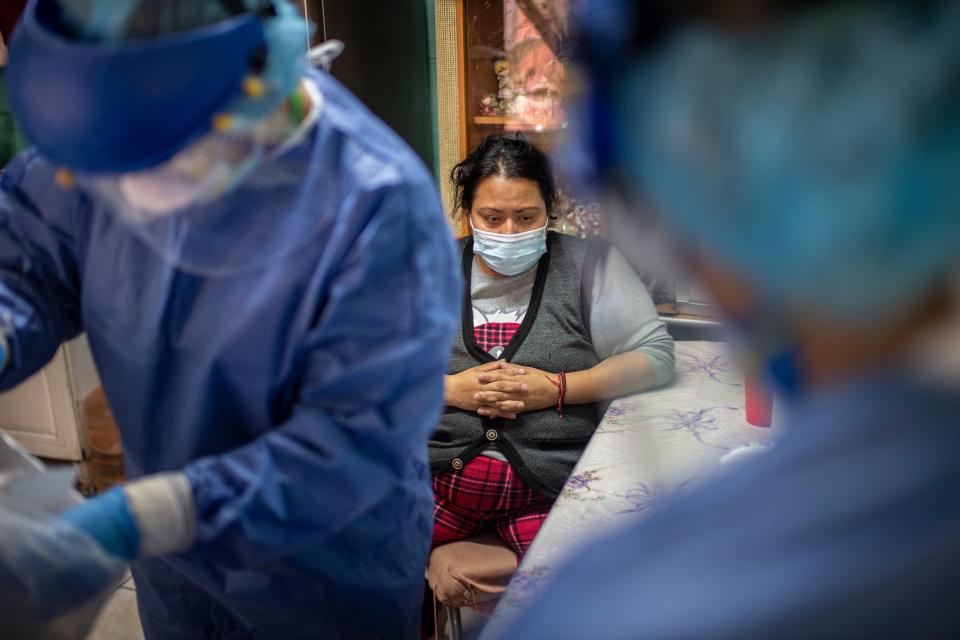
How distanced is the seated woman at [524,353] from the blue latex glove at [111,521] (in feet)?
3.31

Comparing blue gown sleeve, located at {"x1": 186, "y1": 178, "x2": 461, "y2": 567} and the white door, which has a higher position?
blue gown sleeve, located at {"x1": 186, "y1": 178, "x2": 461, "y2": 567}

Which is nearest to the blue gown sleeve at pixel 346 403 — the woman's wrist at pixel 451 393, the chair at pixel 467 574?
the chair at pixel 467 574

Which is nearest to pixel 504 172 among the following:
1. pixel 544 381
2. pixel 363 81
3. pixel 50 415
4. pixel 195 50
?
pixel 544 381

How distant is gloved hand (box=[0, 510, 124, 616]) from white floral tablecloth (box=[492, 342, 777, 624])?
542 mm

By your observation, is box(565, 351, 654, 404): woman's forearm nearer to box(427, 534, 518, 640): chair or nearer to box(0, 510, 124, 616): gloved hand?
box(427, 534, 518, 640): chair

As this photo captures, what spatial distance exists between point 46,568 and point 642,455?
1.06m

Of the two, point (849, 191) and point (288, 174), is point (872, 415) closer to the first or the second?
point (849, 191)

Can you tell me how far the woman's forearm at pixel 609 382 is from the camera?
6.10ft

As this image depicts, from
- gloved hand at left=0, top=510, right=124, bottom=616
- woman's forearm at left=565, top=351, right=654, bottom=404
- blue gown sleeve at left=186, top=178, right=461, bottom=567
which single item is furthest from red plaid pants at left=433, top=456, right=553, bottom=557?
gloved hand at left=0, top=510, right=124, bottom=616

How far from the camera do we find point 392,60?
2.92m

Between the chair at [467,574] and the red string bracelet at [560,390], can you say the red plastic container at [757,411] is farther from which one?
the chair at [467,574]

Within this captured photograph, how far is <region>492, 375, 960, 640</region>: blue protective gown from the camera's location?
0.34m

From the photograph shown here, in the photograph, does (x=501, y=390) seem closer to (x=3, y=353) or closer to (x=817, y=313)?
(x=3, y=353)

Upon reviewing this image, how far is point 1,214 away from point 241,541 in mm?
597
